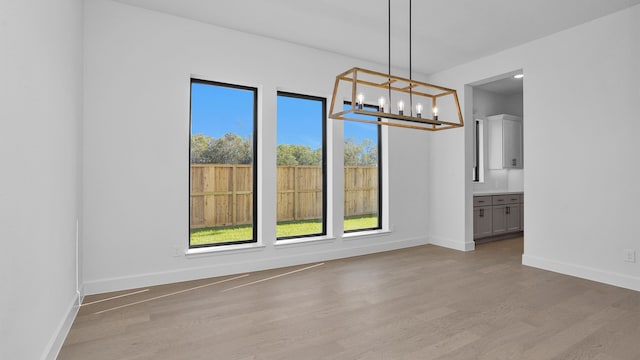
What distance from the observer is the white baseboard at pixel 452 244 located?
17.3 feet

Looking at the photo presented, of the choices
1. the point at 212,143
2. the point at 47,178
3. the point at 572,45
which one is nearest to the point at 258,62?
the point at 212,143

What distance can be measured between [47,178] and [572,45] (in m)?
5.26

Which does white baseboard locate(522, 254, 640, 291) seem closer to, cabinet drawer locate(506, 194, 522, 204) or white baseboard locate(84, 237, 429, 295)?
white baseboard locate(84, 237, 429, 295)

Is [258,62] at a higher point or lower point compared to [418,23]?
lower

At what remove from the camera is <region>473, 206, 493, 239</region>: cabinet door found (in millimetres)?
5777

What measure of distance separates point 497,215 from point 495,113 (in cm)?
219

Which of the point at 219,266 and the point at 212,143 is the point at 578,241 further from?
the point at 212,143

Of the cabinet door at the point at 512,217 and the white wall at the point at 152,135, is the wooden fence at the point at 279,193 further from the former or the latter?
the cabinet door at the point at 512,217

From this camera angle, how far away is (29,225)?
5.88 ft

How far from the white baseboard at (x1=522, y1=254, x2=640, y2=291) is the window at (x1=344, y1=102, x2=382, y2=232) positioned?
211 centimetres

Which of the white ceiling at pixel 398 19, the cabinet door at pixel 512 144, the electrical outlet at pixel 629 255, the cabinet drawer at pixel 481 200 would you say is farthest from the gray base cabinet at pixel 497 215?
the white ceiling at pixel 398 19

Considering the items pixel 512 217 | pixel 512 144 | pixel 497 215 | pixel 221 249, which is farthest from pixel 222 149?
pixel 512 144

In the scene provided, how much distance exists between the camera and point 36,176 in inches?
75.1

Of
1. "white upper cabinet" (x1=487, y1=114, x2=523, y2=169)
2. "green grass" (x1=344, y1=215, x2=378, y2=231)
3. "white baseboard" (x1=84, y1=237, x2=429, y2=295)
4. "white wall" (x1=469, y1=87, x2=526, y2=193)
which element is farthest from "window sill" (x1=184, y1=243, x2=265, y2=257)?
"white upper cabinet" (x1=487, y1=114, x2=523, y2=169)
